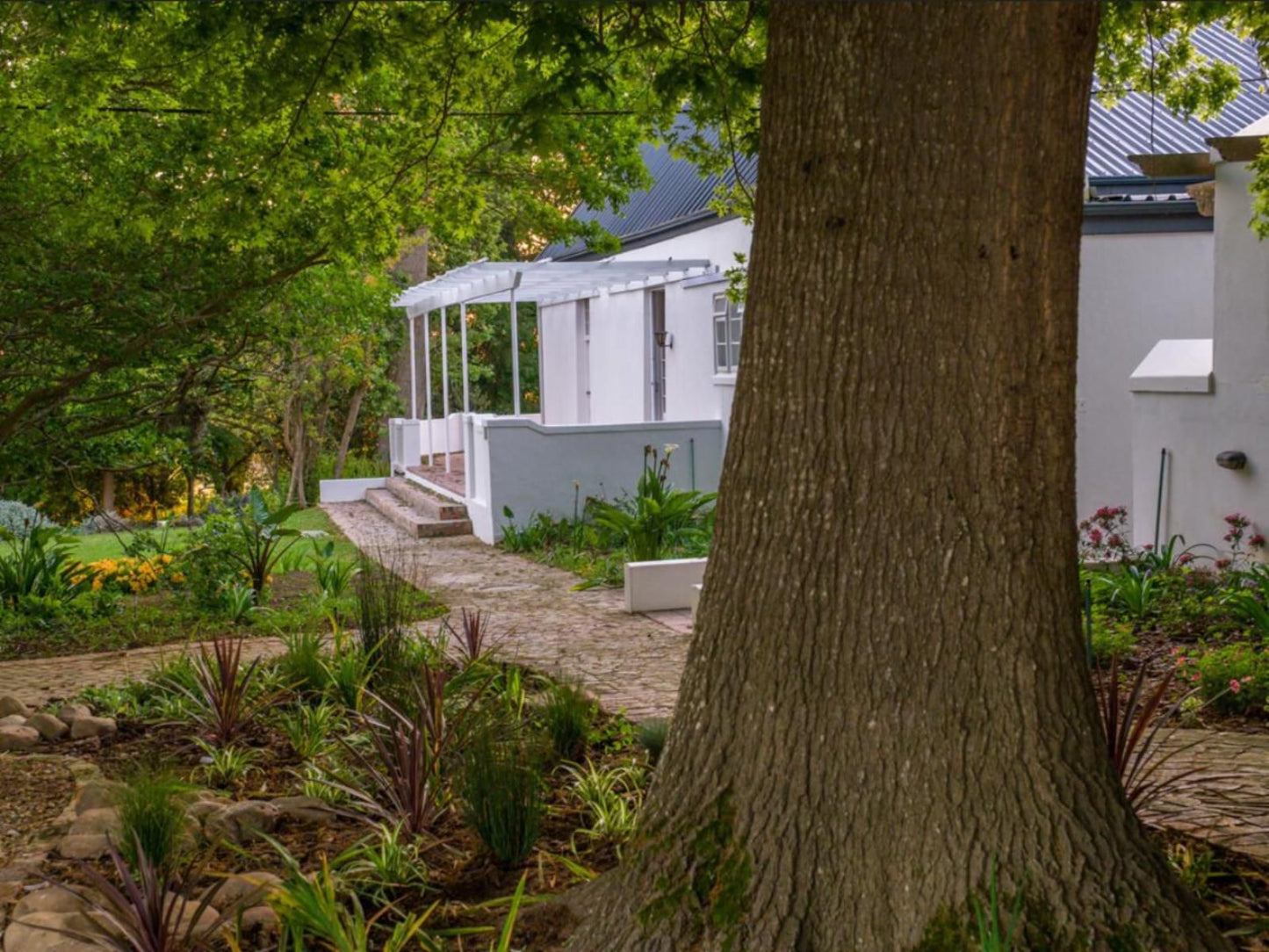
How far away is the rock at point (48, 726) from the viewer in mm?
6574

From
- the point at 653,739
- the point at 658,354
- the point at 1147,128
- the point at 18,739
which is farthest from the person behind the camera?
the point at 658,354

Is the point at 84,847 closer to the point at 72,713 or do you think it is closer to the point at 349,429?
the point at 72,713

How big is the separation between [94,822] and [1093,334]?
1009 cm

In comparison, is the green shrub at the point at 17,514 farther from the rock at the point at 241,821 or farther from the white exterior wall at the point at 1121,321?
the rock at the point at 241,821

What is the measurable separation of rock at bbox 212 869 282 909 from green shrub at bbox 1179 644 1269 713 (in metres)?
4.41

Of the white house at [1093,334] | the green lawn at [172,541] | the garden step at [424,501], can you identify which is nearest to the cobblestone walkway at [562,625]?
the green lawn at [172,541]

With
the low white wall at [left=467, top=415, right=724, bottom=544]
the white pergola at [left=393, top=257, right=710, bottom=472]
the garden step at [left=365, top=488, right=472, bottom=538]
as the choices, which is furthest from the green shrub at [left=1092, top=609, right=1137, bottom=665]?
the garden step at [left=365, top=488, right=472, bottom=538]

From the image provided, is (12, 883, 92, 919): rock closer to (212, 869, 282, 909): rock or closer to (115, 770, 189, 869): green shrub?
(115, 770, 189, 869): green shrub

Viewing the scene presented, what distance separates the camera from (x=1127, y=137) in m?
13.7

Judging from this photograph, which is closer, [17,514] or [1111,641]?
[1111,641]

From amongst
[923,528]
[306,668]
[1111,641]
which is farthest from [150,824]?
[1111,641]

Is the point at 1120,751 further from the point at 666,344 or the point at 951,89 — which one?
the point at 666,344

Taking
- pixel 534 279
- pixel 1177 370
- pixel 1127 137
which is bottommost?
pixel 1177 370

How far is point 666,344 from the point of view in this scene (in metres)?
17.9
